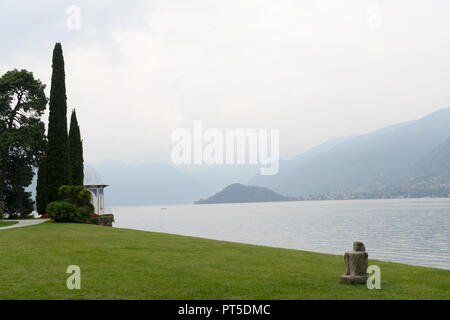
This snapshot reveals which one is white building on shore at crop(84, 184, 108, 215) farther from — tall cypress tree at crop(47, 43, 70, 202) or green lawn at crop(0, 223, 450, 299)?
green lawn at crop(0, 223, 450, 299)

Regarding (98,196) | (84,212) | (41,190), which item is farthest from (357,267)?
(98,196)

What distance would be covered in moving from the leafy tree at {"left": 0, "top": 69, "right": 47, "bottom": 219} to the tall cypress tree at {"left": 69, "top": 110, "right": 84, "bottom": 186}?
329cm

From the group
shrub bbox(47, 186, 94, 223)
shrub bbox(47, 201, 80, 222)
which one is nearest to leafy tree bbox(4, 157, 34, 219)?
shrub bbox(47, 186, 94, 223)

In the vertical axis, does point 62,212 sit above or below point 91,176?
below

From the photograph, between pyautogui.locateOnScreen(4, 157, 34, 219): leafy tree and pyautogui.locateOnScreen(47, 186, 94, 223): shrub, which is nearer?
pyautogui.locateOnScreen(47, 186, 94, 223): shrub

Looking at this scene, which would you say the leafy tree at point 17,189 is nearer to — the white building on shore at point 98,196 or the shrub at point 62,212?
the white building on shore at point 98,196

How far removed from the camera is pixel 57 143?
3603 cm

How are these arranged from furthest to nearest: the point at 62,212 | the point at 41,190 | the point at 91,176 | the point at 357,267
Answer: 1. the point at 91,176
2. the point at 41,190
3. the point at 62,212
4. the point at 357,267

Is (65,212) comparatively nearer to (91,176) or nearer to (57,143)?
(57,143)

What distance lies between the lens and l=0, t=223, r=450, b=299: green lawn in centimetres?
953

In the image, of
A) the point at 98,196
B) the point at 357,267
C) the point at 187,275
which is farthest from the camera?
the point at 98,196

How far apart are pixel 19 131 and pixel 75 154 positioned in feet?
20.5
